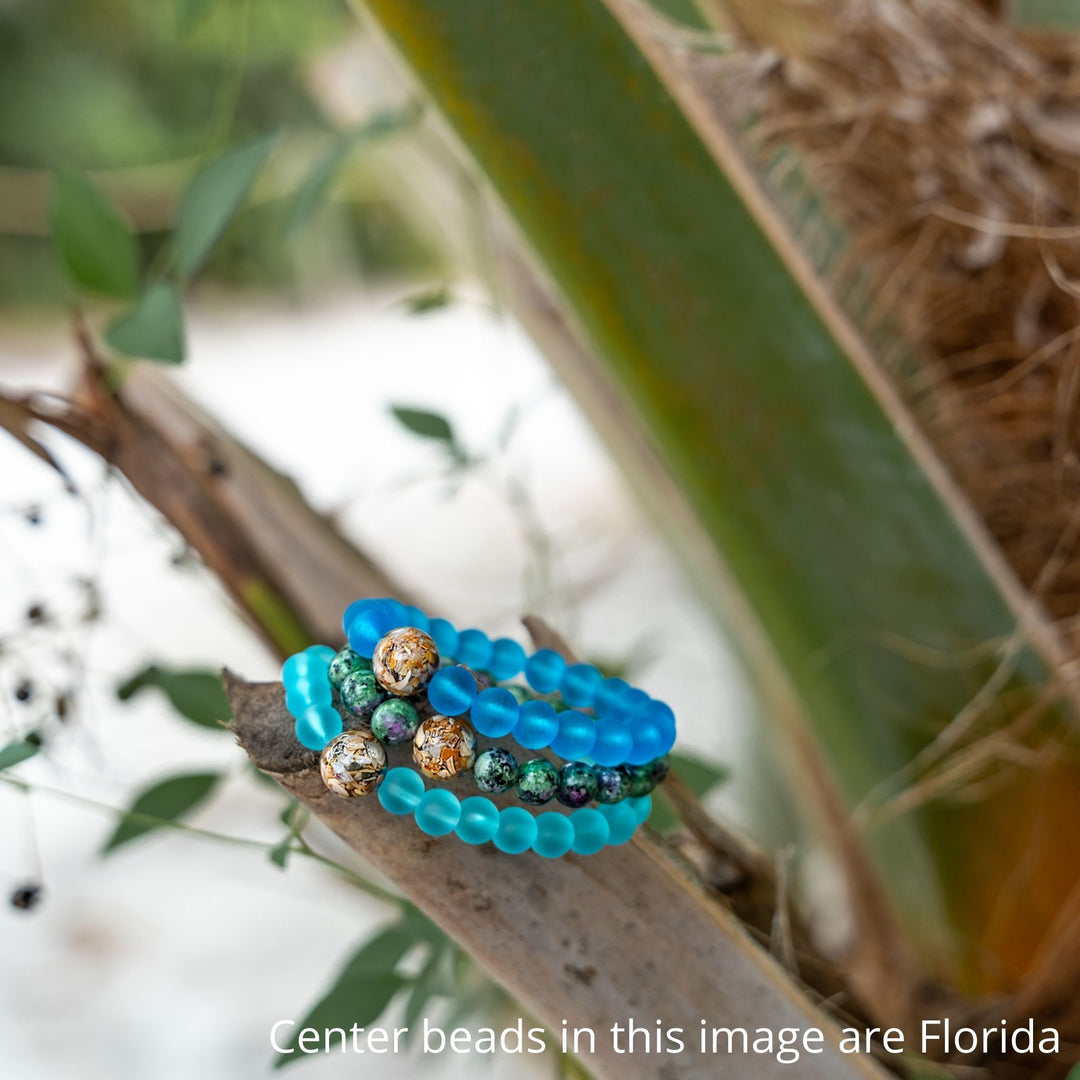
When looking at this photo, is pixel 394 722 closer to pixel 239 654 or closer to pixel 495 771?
pixel 495 771

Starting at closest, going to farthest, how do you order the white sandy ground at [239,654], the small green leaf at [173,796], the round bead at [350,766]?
the round bead at [350,766] < the small green leaf at [173,796] < the white sandy ground at [239,654]

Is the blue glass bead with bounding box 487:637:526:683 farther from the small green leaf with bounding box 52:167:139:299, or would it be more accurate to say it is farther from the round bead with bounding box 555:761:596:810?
the small green leaf with bounding box 52:167:139:299

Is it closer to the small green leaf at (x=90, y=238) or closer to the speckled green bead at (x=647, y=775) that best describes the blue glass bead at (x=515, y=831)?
the speckled green bead at (x=647, y=775)

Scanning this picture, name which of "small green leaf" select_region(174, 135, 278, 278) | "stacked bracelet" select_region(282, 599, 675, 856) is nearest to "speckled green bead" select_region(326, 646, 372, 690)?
"stacked bracelet" select_region(282, 599, 675, 856)

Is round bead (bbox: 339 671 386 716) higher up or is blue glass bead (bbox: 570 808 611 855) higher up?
round bead (bbox: 339 671 386 716)

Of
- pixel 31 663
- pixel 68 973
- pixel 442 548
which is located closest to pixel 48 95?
pixel 442 548

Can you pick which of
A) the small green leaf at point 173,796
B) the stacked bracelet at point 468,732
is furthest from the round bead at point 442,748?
the small green leaf at point 173,796
